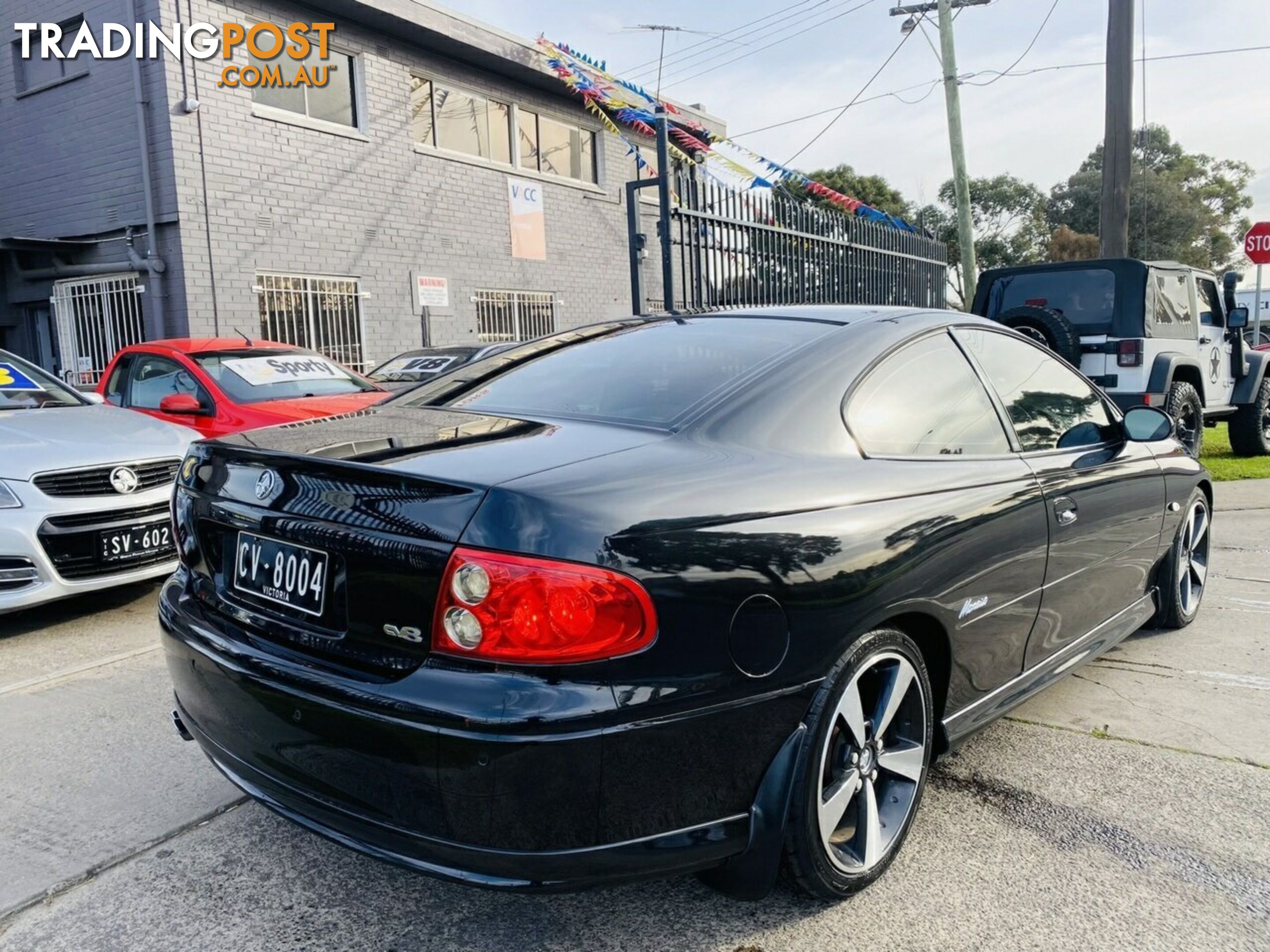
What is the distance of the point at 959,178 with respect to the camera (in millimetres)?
15164

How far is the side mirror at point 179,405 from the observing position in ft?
21.1

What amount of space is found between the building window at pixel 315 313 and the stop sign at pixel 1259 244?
1295 cm

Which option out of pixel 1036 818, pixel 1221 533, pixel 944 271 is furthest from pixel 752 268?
pixel 1036 818

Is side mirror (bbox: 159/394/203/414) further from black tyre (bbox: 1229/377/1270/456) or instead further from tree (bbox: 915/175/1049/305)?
tree (bbox: 915/175/1049/305)

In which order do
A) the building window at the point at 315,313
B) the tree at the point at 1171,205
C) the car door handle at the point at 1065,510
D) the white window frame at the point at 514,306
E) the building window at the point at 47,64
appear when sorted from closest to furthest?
the car door handle at the point at 1065,510 → the building window at the point at 47,64 → the building window at the point at 315,313 → the white window frame at the point at 514,306 → the tree at the point at 1171,205

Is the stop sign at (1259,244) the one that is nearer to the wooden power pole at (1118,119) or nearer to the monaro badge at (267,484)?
the wooden power pole at (1118,119)

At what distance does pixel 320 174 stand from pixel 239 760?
11.0 meters

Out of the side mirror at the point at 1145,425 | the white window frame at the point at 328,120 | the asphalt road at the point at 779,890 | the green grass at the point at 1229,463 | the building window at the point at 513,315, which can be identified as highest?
the white window frame at the point at 328,120

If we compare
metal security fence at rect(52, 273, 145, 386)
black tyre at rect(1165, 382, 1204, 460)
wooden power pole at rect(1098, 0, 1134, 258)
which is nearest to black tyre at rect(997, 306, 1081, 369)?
black tyre at rect(1165, 382, 1204, 460)

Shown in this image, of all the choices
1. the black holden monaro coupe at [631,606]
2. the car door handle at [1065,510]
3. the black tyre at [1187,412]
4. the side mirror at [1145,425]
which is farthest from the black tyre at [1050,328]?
the black holden monaro coupe at [631,606]

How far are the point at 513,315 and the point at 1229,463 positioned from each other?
9854 millimetres

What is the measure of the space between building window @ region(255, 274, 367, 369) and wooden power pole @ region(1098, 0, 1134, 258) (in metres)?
9.32

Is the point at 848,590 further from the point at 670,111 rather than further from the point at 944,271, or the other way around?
the point at 670,111

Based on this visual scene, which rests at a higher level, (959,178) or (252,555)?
(959,178)
